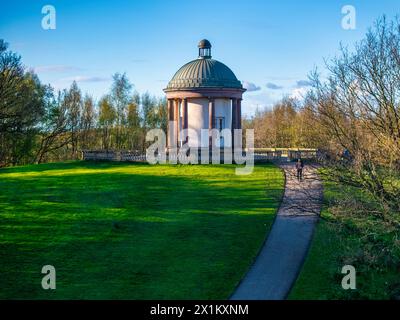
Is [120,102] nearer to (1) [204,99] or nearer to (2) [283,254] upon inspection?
(1) [204,99]

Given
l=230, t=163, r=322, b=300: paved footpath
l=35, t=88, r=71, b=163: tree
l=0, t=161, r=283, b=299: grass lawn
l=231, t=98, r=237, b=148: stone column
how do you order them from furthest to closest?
l=35, t=88, r=71, b=163: tree → l=231, t=98, r=237, b=148: stone column → l=0, t=161, r=283, b=299: grass lawn → l=230, t=163, r=322, b=300: paved footpath

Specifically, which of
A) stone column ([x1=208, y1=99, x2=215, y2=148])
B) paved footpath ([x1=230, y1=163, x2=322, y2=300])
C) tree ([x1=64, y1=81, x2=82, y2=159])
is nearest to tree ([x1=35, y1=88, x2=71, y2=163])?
tree ([x1=64, y1=81, x2=82, y2=159])

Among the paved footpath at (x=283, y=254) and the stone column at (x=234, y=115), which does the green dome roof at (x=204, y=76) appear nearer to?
the stone column at (x=234, y=115)

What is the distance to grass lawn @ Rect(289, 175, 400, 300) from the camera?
17922 millimetres

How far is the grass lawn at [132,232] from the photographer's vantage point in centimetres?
1886

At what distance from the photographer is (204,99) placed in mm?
48094

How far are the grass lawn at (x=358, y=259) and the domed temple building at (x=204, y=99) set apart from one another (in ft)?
89.5

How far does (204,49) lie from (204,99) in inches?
221

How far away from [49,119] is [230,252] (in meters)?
42.3

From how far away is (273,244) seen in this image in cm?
2342

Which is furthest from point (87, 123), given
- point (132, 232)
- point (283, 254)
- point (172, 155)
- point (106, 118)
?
point (283, 254)

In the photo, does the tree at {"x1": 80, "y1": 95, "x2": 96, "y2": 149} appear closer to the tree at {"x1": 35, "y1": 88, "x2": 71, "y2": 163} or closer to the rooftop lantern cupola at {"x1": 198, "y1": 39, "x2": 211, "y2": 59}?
the tree at {"x1": 35, "y1": 88, "x2": 71, "y2": 163}

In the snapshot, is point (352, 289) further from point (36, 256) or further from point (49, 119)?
point (49, 119)

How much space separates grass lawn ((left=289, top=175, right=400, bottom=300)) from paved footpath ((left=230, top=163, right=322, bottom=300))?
51 cm
